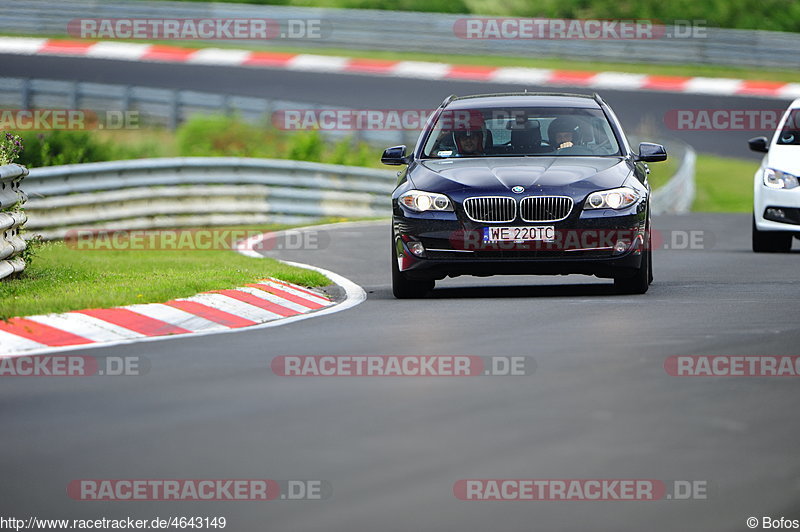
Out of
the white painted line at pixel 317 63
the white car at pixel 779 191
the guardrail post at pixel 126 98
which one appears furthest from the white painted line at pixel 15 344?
the white painted line at pixel 317 63

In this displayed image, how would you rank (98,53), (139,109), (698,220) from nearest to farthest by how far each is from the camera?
(698,220) < (139,109) < (98,53)

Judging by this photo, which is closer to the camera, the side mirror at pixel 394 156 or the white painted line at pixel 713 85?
the side mirror at pixel 394 156

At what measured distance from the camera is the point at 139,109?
112 ft

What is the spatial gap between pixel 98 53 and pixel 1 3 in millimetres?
4104

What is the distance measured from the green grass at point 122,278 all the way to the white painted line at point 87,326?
0.56 ft

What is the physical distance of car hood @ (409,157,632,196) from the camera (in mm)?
12727

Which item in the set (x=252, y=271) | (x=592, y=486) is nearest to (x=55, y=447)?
(x=592, y=486)

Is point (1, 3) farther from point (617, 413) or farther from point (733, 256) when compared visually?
point (617, 413)

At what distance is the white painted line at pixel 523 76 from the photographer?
39438 millimetres

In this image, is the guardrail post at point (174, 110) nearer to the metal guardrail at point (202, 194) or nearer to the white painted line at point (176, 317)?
the metal guardrail at point (202, 194)

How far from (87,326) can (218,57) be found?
31.8 m

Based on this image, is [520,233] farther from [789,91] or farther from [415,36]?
[415,36]

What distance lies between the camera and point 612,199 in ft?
41.9

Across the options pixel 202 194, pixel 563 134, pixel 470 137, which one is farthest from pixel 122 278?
pixel 202 194
